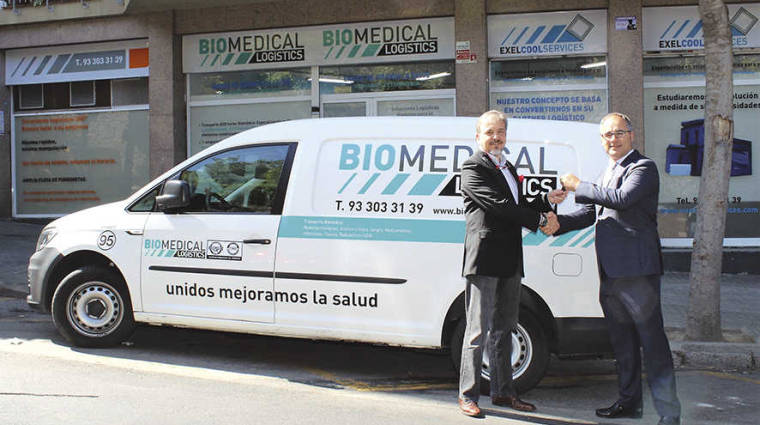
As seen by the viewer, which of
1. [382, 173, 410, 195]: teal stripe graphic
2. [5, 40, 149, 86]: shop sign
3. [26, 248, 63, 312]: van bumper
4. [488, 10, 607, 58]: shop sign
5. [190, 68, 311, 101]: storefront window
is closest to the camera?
[382, 173, 410, 195]: teal stripe graphic

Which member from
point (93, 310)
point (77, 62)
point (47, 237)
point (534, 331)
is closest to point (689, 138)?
point (534, 331)

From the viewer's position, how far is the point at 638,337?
4.71m

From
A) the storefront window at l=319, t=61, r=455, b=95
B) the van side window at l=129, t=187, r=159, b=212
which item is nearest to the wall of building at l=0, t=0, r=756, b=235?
the storefront window at l=319, t=61, r=455, b=95

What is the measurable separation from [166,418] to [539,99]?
8936mm

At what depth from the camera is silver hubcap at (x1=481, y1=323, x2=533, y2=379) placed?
16.9ft

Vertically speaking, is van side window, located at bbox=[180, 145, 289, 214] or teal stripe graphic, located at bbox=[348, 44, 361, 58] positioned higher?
teal stripe graphic, located at bbox=[348, 44, 361, 58]

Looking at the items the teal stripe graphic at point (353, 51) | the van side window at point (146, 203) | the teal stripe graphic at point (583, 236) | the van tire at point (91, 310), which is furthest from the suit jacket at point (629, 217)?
the teal stripe graphic at point (353, 51)

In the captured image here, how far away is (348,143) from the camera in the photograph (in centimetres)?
561

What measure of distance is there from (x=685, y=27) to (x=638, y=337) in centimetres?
828

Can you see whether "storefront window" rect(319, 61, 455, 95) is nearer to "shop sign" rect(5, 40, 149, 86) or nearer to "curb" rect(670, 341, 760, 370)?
"shop sign" rect(5, 40, 149, 86)

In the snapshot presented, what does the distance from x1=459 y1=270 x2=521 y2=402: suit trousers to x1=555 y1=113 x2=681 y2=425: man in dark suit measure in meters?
0.60

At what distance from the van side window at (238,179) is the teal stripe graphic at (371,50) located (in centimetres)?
691

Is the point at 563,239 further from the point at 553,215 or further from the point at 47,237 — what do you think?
the point at 47,237

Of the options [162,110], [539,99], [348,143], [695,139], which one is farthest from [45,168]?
[695,139]
